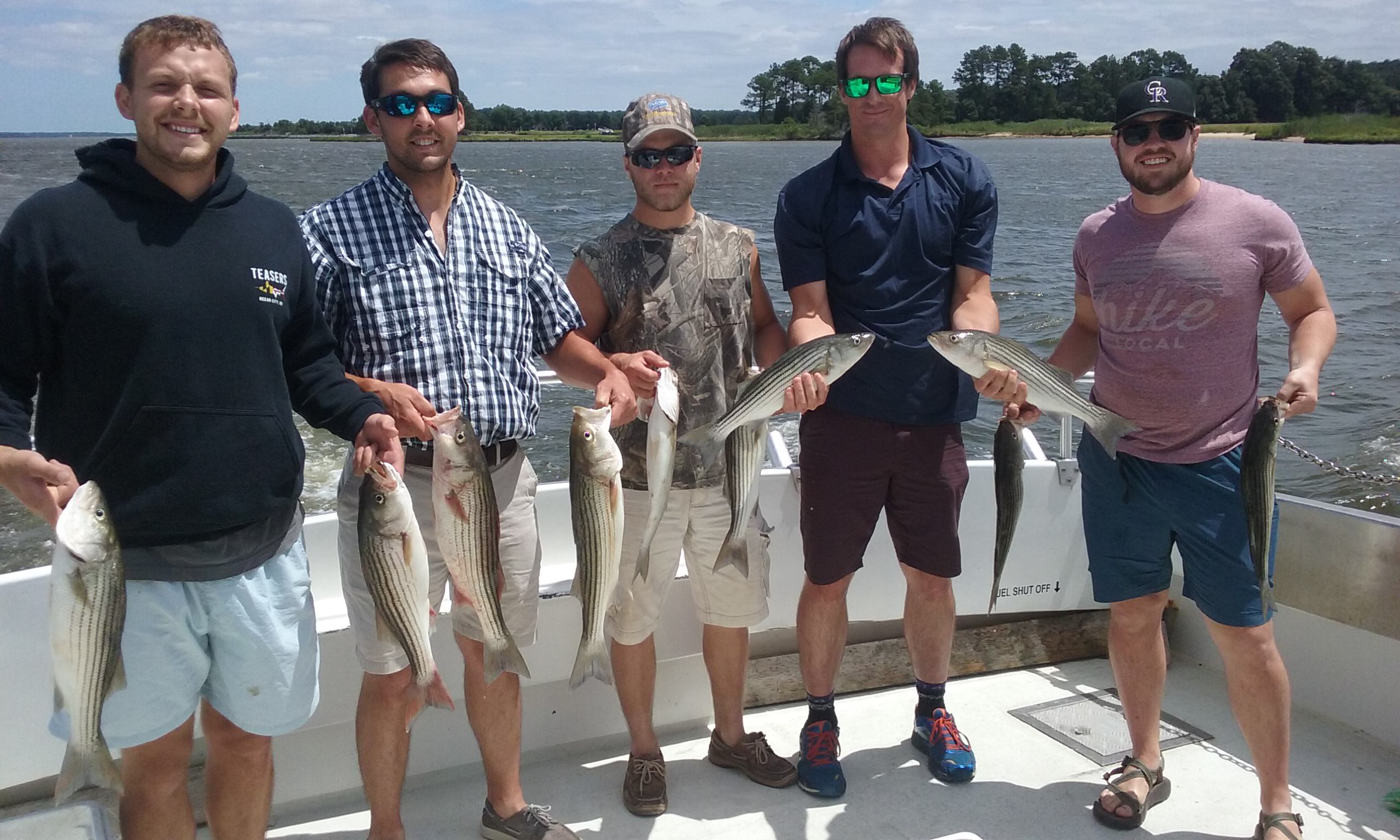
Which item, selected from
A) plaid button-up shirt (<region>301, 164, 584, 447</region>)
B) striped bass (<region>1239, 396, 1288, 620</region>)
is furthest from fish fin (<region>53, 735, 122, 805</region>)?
striped bass (<region>1239, 396, 1288, 620</region>)

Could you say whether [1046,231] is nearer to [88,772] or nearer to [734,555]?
[734,555]

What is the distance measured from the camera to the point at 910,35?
154 inches

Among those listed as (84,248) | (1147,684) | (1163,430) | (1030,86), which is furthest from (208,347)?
(1030,86)

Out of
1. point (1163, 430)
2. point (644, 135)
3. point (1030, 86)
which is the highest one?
point (1030, 86)

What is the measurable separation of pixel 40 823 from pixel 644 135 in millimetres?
2788

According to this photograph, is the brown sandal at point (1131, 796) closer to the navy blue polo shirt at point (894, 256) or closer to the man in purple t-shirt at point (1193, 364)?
the man in purple t-shirt at point (1193, 364)

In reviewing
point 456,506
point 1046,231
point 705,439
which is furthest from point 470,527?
point 1046,231

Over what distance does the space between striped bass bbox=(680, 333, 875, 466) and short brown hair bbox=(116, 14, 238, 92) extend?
185 cm

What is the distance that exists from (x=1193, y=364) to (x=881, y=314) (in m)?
1.07

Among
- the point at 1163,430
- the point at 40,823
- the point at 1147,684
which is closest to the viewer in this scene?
the point at 40,823

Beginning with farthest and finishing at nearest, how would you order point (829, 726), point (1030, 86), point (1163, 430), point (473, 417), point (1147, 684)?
point (1030, 86) < point (829, 726) < point (1147, 684) < point (1163, 430) < point (473, 417)

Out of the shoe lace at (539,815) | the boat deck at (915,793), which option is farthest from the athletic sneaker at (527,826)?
the boat deck at (915,793)

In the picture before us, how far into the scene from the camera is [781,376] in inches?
135

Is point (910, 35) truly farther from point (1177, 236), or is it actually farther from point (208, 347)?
point (208, 347)
